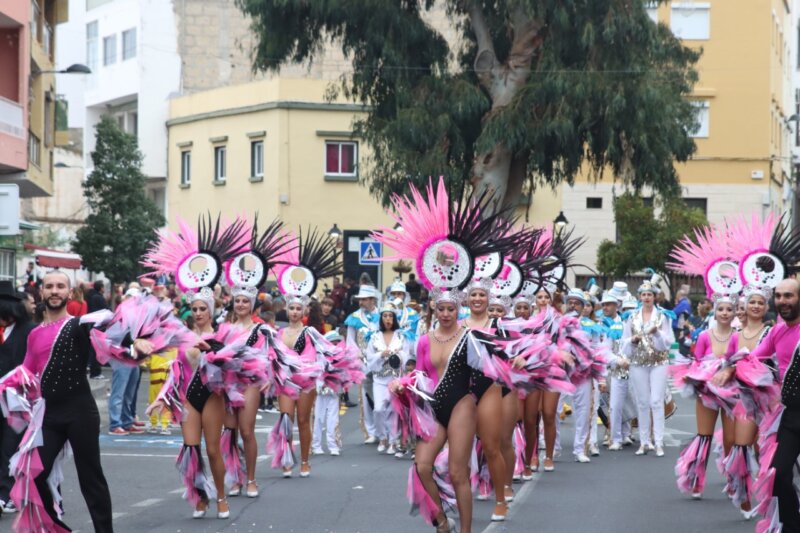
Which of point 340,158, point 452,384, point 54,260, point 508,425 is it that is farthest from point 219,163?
point 452,384

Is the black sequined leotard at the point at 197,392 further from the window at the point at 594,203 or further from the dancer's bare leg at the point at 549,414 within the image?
the window at the point at 594,203

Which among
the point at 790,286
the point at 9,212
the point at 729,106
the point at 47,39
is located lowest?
the point at 790,286

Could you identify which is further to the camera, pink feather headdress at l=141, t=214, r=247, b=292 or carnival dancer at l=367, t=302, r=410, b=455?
carnival dancer at l=367, t=302, r=410, b=455

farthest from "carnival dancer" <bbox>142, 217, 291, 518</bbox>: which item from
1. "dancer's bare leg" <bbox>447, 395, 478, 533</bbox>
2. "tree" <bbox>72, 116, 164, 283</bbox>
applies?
"tree" <bbox>72, 116, 164, 283</bbox>

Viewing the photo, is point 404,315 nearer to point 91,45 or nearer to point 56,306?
point 56,306

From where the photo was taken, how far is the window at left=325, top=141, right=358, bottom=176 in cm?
4484

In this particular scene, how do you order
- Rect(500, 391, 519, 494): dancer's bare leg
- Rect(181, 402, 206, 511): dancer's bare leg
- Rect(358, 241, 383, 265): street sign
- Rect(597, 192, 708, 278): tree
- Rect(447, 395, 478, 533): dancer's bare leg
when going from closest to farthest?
Rect(447, 395, 478, 533): dancer's bare leg → Rect(181, 402, 206, 511): dancer's bare leg → Rect(500, 391, 519, 494): dancer's bare leg → Rect(358, 241, 383, 265): street sign → Rect(597, 192, 708, 278): tree

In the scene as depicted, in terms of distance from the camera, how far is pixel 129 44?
49.9 metres

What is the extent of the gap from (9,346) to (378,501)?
3369 mm

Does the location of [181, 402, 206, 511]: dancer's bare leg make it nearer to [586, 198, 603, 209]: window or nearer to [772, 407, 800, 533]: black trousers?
[772, 407, 800, 533]: black trousers

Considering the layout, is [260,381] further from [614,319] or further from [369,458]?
[614,319]

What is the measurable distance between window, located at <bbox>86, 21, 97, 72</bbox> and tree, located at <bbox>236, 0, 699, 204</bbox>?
24225mm

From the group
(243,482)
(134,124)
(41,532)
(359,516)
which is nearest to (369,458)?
(243,482)

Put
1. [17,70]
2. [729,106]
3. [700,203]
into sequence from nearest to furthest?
1. [17,70]
2. [700,203]
3. [729,106]
